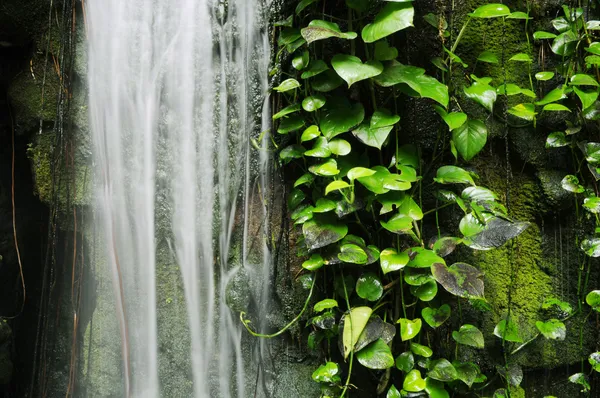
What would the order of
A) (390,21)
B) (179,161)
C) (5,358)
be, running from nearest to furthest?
(390,21) < (179,161) < (5,358)

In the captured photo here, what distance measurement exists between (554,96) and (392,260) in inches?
33.1

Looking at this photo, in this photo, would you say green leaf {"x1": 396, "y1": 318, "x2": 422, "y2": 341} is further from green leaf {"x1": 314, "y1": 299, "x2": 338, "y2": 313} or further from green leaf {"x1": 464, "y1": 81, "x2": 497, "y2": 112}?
green leaf {"x1": 464, "y1": 81, "x2": 497, "y2": 112}

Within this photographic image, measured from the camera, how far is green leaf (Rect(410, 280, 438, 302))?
5.40 ft

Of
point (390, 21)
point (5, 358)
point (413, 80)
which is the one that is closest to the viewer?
point (390, 21)

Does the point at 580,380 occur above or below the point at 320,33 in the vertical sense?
below

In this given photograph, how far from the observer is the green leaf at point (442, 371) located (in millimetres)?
1634

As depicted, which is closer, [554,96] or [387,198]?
[387,198]

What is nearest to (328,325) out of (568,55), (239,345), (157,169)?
(239,345)

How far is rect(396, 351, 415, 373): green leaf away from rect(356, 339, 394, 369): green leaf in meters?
0.06

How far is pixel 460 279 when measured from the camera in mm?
1565

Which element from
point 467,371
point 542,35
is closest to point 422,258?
point 467,371

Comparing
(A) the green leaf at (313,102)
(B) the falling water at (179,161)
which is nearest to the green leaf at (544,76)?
(A) the green leaf at (313,102)

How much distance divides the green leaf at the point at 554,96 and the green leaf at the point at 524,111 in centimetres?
3

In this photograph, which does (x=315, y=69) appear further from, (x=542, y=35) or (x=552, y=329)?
(x=552, y=329)
